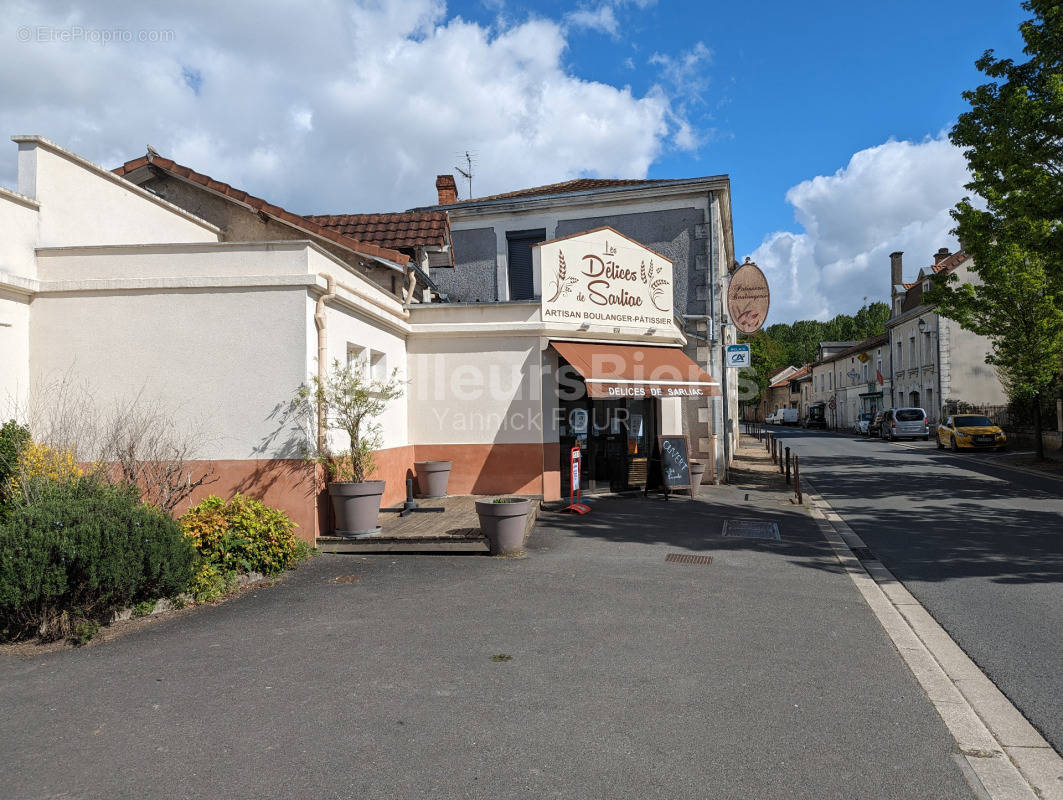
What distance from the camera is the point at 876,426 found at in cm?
4034

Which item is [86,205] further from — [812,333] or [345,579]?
[812,333]

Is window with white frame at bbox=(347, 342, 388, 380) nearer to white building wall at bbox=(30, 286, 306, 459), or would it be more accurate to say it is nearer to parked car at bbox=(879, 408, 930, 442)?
white building wall at bbox=(30, 286, 306, 459)

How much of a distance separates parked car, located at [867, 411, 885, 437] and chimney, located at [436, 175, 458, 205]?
28.1 m

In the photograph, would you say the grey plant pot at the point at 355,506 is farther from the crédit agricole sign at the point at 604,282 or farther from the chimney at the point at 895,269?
the chimney at the point at 895,269

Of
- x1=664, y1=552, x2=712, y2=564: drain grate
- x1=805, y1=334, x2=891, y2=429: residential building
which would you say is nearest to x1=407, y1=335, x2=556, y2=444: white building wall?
x1=664, y1=552, x2=712, y2=564: drain grate

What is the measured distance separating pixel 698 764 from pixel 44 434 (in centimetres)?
851

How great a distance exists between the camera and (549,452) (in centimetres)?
1234

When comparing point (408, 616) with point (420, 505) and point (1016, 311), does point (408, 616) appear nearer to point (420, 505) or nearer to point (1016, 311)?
point (420, 505)

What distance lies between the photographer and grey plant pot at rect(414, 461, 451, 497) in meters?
12.0

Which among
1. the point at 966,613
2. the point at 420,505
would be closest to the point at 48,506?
the point at 420,505

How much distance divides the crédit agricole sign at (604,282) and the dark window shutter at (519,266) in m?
5.31

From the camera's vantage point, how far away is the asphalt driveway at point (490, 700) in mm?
3332

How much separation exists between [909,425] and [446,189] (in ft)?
85.7

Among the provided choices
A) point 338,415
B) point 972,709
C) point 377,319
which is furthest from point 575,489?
point 972,709
